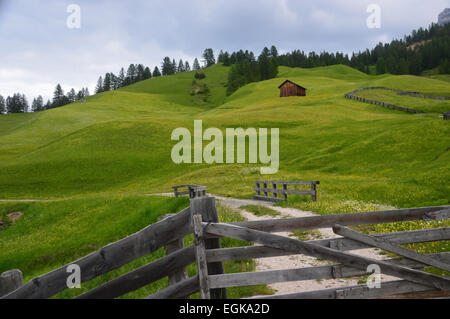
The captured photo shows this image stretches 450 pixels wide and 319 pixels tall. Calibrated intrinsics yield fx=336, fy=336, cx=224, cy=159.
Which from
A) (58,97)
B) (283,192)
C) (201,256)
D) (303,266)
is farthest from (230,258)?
(58,97)

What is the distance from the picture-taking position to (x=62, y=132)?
85.9 meters

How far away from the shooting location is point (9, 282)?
17.4 ft

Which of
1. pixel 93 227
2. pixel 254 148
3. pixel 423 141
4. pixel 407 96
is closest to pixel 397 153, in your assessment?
pixel 423 141

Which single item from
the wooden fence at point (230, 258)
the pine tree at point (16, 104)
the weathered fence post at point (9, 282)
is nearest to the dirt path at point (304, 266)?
the wooden fence at point (230, 258)

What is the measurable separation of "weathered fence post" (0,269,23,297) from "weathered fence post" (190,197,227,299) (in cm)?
295

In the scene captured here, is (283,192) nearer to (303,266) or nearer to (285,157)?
(303,266)

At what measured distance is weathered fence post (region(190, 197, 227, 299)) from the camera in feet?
19.2

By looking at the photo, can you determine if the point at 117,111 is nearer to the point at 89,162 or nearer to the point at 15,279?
the point at 89,162

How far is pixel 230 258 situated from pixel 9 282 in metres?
→ 3.54

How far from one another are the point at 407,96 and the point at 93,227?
8784 centimetres

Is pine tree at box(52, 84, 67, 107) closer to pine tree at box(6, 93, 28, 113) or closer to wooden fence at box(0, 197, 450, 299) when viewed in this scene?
pine tree at box(6, 93, 28, 113)

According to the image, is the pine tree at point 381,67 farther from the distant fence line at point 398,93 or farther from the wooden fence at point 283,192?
the wooden fence at point 283,192

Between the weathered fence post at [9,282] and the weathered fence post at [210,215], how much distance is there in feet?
9.69

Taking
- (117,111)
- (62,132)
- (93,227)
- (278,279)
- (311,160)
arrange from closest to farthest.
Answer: (278,279), (93,227), (311,160), (62,132), (117,111)
